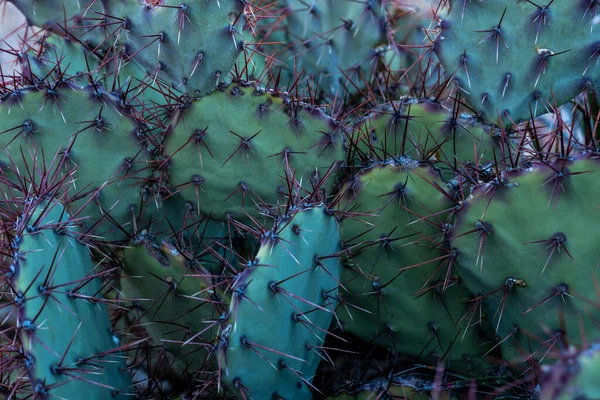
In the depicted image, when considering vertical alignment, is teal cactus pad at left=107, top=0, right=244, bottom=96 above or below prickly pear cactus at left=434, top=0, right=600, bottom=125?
below

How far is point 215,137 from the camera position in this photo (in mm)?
1641

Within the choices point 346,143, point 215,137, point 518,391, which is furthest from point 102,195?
point 518,391

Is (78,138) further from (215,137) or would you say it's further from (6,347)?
(6,347)

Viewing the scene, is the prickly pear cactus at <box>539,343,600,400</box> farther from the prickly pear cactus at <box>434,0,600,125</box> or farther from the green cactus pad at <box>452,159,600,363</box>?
the prickly pear cactus at <box>434,0,600,125</box>

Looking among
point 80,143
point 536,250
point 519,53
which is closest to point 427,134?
point 519,53

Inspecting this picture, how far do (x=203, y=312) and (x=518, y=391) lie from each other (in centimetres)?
74

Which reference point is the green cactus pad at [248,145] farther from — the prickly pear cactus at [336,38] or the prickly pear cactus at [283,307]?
the prickly pear cactus at [336,38]

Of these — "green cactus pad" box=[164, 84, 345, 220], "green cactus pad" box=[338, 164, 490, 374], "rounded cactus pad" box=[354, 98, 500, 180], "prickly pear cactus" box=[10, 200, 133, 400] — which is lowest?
"prickly pear cactus" box=[10, 200, 133, 400]

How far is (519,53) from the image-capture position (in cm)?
171

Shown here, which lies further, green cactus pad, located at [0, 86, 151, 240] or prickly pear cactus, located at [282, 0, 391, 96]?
prickly pear cactus, located at [282, 0, 391, 96]

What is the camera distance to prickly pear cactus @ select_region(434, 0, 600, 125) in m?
1.68

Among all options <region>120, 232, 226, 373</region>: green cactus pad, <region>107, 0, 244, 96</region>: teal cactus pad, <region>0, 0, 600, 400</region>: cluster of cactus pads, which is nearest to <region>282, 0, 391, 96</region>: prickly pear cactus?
<region>0, 0, 600, 400</region>: cluster of cactus pads

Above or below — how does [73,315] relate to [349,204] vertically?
below

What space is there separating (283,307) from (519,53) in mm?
909
